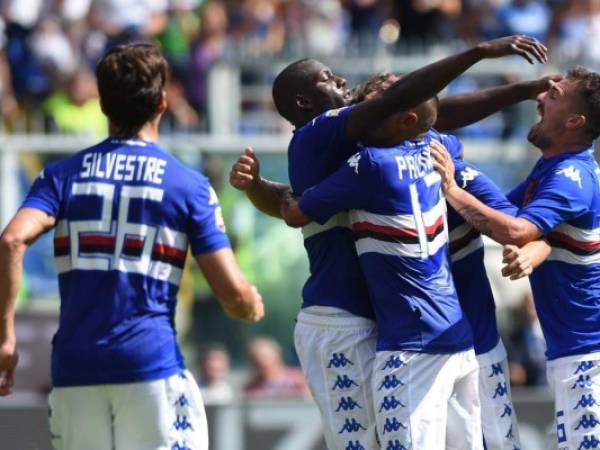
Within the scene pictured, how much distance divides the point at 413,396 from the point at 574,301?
1006 millimetres

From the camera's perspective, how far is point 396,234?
251 inches

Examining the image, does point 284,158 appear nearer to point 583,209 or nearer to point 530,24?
point 530,24

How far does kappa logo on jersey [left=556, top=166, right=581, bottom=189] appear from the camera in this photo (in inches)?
265

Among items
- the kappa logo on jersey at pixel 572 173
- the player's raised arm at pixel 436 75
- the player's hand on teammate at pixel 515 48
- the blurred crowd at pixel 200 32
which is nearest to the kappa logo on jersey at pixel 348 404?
the player's raised arm at pixel 436 75

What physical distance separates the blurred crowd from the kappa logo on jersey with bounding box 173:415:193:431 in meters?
7.58

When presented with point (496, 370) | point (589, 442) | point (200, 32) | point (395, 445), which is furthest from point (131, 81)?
point (200, 32)

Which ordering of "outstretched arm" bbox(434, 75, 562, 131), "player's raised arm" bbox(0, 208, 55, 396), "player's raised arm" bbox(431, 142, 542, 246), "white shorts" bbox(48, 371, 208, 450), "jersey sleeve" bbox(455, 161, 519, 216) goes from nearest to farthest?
"player's raised arm" bbox(0, 208, 55, 396) → "white shorts" bbox(48, 371, 208, 450) → "player's raised arm" bbox(431, 142, 542, 246) → "jersey sleeve" bbox(455, 161, 519, 216) → "outstretched arm" bbox(434, 75, 562, 131)

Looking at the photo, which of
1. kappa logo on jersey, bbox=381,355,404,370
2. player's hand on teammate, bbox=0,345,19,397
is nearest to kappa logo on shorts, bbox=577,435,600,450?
kappa logo on jersey, bbox=381,355,404,370

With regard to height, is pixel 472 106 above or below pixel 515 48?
below

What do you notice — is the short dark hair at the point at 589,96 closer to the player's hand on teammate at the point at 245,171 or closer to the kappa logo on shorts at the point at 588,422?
the kappa logo on shorts at the point at 588,422

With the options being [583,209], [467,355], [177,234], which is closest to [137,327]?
[177,234]

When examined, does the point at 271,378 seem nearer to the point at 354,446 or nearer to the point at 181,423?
the point at 354,446

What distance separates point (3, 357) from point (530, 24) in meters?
10.4

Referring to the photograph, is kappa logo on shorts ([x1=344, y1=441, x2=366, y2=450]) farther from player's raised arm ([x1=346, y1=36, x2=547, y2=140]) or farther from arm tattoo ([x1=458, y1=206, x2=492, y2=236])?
player's raised arm ([x1=346, y1=36, x2=547, y2=140])
